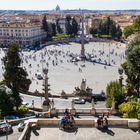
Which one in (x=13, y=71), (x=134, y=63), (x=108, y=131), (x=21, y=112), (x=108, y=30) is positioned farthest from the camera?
(x=108, y=30)

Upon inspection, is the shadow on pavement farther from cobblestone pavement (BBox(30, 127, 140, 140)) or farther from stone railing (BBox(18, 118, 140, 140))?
stone railing (BBox(18, 118, 140, 140))

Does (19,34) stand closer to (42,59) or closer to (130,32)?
(130,32)

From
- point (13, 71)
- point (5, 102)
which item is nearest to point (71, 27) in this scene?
point (13, 71)

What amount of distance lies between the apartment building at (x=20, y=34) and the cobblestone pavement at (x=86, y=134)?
90.6m

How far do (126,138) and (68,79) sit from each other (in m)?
40.2

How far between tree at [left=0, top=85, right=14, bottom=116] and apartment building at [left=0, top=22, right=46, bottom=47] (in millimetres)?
78694

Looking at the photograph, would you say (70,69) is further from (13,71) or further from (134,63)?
(134,63)

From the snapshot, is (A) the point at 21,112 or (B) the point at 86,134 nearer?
(B) the point at 86,134

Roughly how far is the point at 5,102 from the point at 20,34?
83.2 meters

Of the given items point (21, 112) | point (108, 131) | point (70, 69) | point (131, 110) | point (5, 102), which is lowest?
point (70, 69)

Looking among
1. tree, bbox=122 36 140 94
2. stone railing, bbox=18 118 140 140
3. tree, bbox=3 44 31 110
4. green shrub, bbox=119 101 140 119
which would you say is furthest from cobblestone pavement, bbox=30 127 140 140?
tree, bbox=122 36 140 94

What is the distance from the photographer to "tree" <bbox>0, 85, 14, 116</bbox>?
2843 centimetres

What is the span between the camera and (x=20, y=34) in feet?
364

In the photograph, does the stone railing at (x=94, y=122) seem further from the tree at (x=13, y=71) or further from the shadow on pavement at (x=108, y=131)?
the tree at (x=13, y=71)
